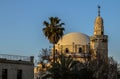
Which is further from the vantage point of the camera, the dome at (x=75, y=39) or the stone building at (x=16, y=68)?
the dome at (x=75, y=39)

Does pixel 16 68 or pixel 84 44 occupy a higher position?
pixel 84 44

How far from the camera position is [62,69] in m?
58.2

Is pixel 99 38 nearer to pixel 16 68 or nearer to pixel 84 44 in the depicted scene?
pixel 84 44

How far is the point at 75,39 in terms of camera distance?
117 meters

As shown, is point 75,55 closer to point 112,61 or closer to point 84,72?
point 112,61

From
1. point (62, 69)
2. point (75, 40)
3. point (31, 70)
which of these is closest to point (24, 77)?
point (31, 70)

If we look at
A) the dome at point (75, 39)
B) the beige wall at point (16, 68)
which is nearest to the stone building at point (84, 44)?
the dome at point (75, 39)

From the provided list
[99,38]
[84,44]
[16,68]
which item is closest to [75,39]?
[84,44]

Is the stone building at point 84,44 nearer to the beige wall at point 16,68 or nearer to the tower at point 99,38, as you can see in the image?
the tower at point 99,38

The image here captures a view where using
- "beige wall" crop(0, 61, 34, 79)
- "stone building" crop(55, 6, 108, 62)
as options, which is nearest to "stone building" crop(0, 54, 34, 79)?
"beige wall" crop(0, 61, 34, 79)

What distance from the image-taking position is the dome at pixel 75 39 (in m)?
116

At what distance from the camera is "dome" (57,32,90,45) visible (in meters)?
116

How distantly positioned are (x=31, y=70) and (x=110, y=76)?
34320 mm

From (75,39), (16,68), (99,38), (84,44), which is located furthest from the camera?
(75,39)
